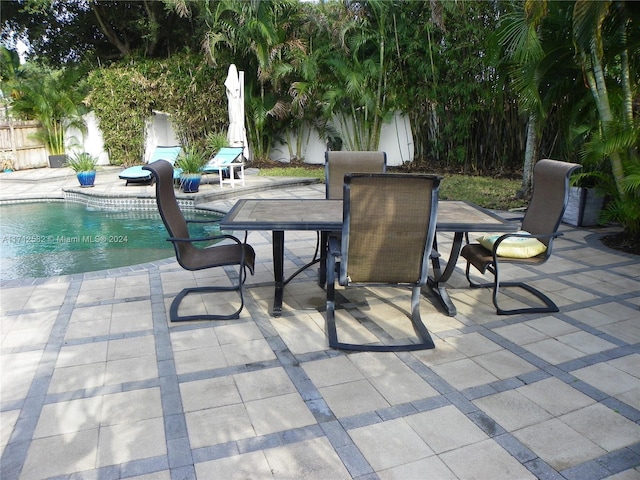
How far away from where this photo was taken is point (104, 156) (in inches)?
516

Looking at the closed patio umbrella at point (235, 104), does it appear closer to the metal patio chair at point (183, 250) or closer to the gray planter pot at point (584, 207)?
the gray planter pot at point (584, 207)

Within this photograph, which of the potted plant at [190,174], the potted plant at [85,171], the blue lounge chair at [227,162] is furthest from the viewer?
the potted plant at [85,171]

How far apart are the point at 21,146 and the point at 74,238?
7.96 meters

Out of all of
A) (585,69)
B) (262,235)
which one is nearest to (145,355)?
(262,235)

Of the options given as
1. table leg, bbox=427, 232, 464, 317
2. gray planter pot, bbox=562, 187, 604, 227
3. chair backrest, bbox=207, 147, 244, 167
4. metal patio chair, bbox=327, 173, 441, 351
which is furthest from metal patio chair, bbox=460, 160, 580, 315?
chair backrest, bbox=207, 147, 244, 167

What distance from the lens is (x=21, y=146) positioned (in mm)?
12516

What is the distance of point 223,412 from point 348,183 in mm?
1359

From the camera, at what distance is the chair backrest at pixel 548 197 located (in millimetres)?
3301

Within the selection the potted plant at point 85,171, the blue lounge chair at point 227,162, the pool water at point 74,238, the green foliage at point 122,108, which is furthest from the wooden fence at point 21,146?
the blue lounge chair at point 227,162

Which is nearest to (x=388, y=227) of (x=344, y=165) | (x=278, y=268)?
(x=278, y=268)

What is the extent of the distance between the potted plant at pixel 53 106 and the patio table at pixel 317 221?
11.0 meters

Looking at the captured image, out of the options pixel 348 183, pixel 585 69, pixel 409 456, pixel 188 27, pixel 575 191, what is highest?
pixel 188 27

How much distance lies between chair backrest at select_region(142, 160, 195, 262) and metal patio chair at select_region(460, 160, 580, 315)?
2107mm

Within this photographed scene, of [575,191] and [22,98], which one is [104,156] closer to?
[22,98]
